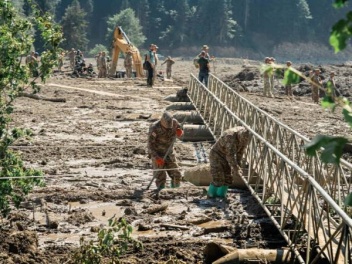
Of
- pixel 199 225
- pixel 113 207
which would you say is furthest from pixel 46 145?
pixel 199 225

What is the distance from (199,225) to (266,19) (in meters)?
87.5

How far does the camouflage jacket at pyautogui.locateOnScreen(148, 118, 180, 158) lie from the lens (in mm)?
11438

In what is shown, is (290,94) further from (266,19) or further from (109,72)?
(266,19)

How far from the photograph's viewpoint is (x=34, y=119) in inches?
824

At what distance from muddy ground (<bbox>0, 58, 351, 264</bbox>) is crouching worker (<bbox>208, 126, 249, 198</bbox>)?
10.9 inches

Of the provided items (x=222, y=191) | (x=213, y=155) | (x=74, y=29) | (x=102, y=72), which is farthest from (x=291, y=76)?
(x=74, y=29)

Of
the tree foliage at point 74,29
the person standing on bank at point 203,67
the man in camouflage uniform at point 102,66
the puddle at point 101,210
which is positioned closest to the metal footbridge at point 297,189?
the puddle at point 101,210

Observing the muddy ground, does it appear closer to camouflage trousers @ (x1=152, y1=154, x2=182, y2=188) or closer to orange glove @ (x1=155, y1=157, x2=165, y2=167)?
camouflage trousers @ (x1=152, y1=154, x2=182, y2=188)

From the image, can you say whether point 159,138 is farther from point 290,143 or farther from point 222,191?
point 290,143

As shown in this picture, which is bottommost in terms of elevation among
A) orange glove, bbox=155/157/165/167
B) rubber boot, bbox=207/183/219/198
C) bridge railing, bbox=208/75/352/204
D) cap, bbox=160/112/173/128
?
rubber boot, bbox=207/183/219/198

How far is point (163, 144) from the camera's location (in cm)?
1162

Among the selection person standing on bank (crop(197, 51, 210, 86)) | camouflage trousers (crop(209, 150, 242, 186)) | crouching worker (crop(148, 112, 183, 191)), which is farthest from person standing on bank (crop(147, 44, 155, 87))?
camouflage trousers (crop(209, 150, 242, 186))

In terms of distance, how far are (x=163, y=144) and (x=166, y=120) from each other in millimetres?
530

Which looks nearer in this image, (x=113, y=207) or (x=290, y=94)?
(x=113, y=207)
